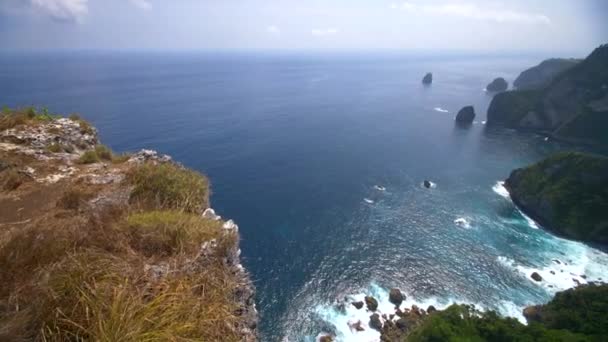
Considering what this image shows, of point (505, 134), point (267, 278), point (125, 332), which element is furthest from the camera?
point (505, 134)

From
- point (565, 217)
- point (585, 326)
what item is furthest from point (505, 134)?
point (585, 326)

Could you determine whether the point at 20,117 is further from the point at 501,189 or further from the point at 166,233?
the point at 501,189

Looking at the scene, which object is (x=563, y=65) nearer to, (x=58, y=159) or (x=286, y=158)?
(x=286, y=158)

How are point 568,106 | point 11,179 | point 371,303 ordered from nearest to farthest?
point 11,179 → point 371,303 → point 568,106

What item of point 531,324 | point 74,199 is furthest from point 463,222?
point 74,199

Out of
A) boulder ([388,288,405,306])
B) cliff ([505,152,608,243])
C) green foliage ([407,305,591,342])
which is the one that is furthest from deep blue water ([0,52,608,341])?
green foliage ([407,305,591,342])

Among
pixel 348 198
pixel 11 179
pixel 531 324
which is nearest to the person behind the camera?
pixel 11 179

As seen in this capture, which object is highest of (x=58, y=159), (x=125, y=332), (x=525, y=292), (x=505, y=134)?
(x=125, y=332)

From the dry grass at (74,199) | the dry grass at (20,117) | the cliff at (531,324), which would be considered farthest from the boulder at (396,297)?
the dry grass at (20,117)
